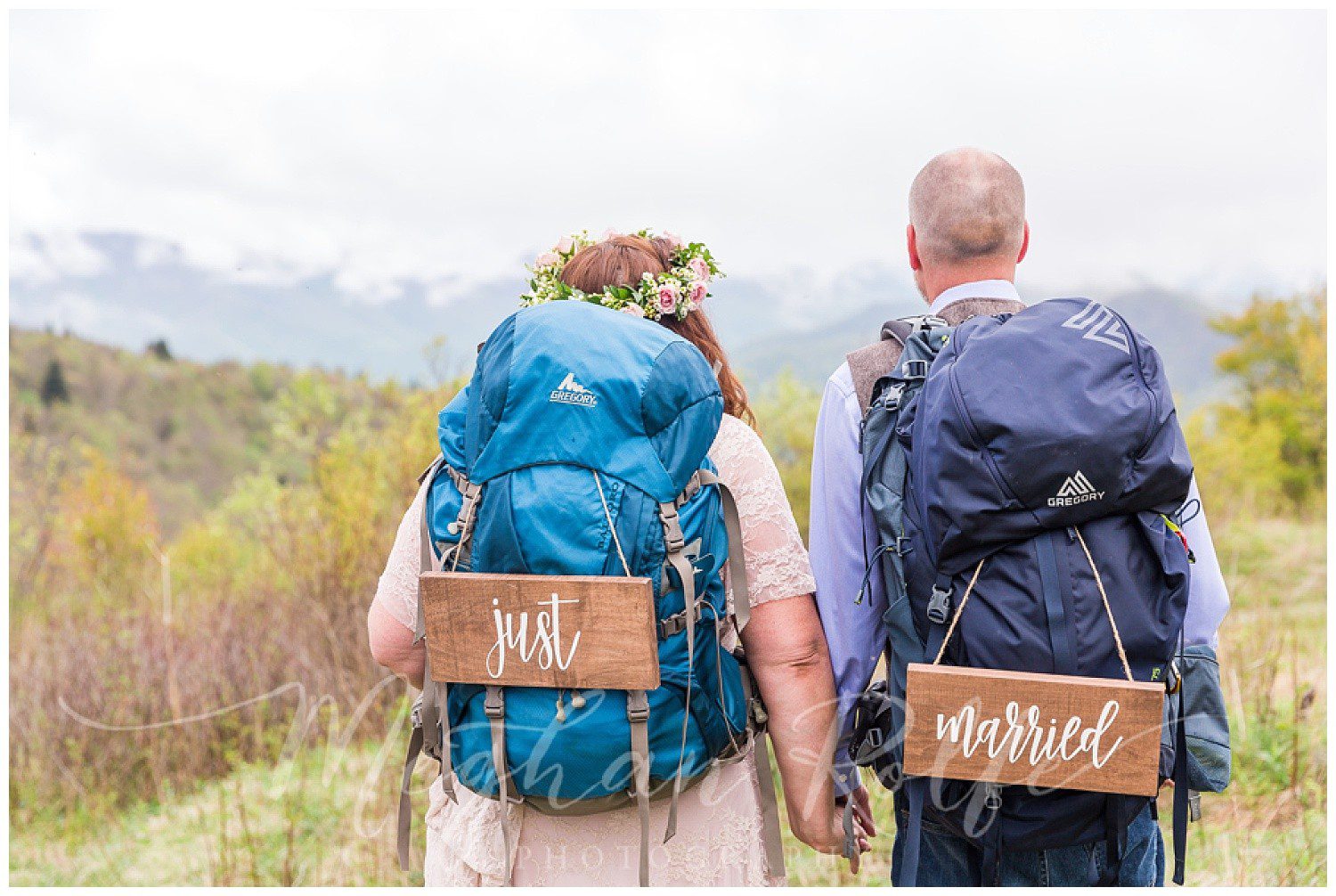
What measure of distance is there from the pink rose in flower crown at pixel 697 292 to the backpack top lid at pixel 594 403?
0.42 meters

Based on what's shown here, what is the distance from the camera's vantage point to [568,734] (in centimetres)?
170

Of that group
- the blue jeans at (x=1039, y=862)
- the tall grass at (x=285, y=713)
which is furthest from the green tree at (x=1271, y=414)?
the blue jeans at (x=1039, y=862)

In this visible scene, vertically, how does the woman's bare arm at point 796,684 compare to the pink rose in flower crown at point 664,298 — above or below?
below

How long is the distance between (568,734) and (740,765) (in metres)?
0.47

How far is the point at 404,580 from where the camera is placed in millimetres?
1979

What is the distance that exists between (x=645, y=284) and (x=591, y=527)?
69 cm

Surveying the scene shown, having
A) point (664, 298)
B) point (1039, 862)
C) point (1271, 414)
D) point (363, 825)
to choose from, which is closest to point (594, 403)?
point (664, 298)

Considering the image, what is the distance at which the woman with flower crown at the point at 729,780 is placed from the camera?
6.33 feet

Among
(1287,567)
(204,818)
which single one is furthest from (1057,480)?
(1287,567)

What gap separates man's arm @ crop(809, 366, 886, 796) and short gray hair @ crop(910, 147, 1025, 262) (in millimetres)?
404

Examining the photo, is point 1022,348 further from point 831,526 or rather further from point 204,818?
point 204,818

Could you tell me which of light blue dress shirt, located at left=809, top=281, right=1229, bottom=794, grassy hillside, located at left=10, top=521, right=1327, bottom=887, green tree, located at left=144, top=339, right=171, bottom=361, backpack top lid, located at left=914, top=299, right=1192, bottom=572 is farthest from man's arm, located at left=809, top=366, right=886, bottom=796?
green tree, located at left=144, top=339, right=171, bottom=361

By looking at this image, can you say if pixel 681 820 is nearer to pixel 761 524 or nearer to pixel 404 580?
pixel 761 524

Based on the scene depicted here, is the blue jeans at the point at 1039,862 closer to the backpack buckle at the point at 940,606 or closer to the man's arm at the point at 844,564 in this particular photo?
the man's arm at the point at 844,564
